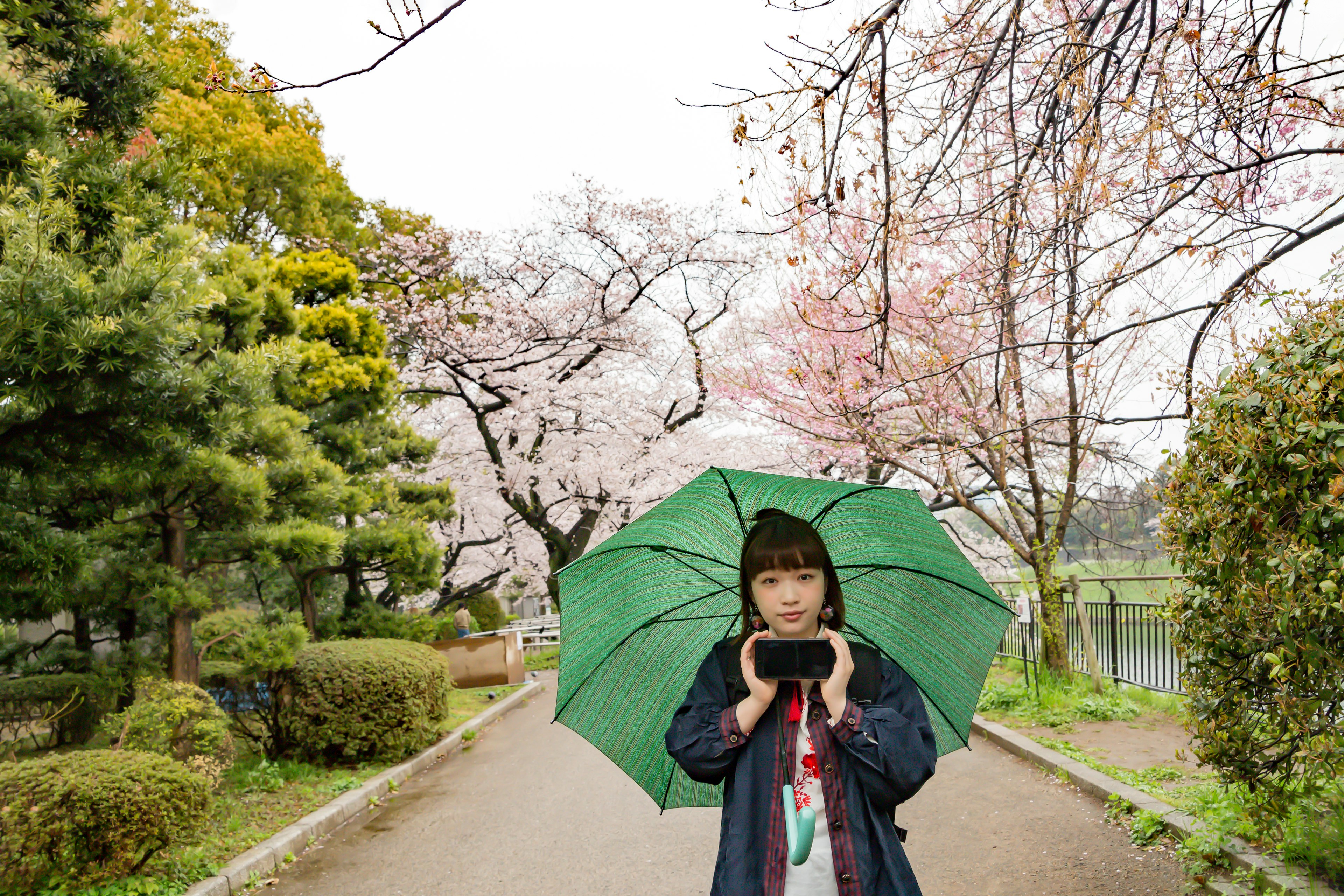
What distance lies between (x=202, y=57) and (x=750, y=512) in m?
13.1

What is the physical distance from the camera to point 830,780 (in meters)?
2.15

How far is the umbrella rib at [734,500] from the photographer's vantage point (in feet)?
8.25

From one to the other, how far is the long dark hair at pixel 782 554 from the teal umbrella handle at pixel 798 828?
456mm

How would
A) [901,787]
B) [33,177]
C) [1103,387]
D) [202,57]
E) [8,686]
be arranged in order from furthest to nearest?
[202,57] < [1103,387] < [8,686] < [33,177] < [901,787]

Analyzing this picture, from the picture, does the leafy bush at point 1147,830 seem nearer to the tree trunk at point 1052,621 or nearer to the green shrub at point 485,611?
the tree trunk at point 1052,621

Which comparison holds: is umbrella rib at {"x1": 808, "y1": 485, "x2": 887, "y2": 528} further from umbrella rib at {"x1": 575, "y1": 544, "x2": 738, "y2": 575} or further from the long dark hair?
umbrella rib at {"x1": 575, "y1": 544, "x2": 738, "y2": 575}

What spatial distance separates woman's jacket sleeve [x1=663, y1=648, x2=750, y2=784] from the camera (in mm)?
2223

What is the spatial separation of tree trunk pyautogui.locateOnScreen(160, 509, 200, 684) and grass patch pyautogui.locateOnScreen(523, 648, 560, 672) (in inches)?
534

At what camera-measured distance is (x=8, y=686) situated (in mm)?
8266

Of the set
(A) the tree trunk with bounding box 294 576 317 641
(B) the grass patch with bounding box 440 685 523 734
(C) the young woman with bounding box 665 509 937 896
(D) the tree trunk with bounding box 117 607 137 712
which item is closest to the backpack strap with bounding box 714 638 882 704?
(C) the young woman with bounding box 665 509 937 896

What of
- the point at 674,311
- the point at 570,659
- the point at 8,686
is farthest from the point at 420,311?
the point at 570,659

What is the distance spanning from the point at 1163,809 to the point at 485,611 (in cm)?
2093

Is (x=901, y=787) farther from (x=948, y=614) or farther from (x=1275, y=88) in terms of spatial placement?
(x=1275, y=88)

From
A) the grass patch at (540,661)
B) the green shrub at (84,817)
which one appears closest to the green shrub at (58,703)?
the green shrub at (84,817)
